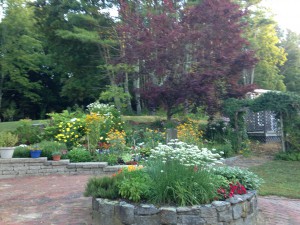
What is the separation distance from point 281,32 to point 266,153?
2625cm

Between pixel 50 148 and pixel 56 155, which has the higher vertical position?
pixel 50 148

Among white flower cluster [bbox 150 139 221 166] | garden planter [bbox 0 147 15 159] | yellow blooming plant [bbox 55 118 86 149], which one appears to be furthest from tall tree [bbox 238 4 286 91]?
white flower cluster [bbox 150 139 221 166]

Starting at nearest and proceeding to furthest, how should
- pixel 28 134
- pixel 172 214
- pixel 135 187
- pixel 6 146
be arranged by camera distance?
pixel 172 214, pixel 135 187, pixel 6 146, pixel 28 134

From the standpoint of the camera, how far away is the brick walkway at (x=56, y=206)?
195 inches

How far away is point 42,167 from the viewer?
27.8 feet

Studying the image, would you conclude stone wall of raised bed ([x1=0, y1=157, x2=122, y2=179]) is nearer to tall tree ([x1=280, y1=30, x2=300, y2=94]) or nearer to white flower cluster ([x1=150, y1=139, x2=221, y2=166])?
white flower cluster ([x1=150, y1=139, x2=221, y2=166])

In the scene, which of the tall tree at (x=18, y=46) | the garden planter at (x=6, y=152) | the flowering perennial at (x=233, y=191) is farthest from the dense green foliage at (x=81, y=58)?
the flowering perennial at (x=233, y=191)

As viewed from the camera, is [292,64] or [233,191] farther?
[292,64]

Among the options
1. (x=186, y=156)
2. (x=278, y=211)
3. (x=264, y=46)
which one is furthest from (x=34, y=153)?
(x=264, y=46)

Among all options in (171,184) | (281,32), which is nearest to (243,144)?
(171,184)

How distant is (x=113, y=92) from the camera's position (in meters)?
15.2

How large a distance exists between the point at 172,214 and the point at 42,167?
5108mm

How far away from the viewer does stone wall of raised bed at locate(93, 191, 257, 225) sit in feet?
14.0

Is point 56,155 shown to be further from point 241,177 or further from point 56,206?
point 241,177
